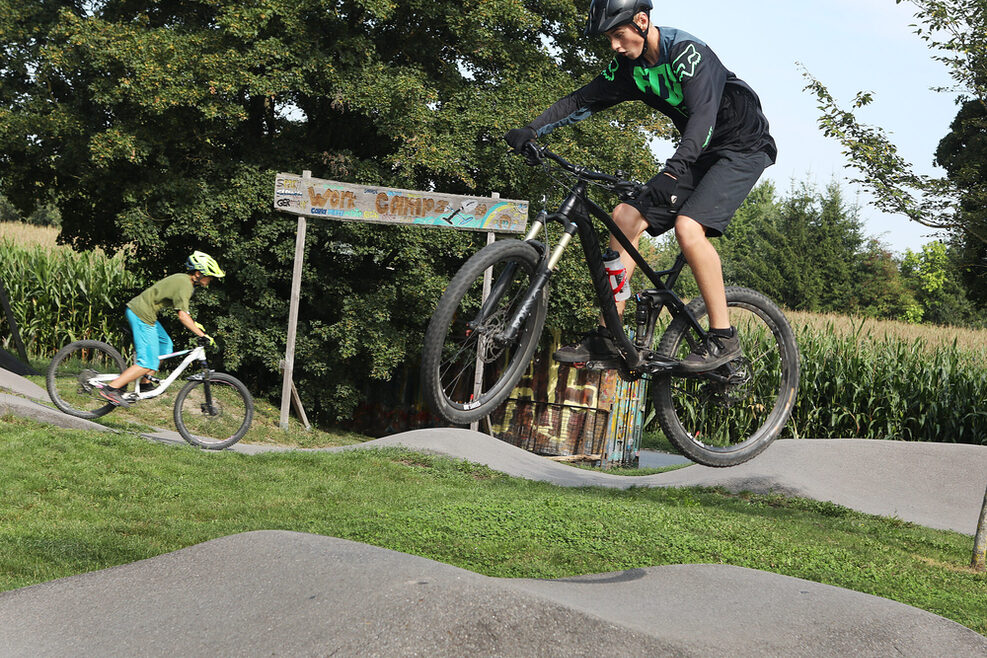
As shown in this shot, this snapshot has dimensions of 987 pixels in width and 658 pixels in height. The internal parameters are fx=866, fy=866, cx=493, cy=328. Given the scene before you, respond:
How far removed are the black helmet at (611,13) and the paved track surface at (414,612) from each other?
114 inches

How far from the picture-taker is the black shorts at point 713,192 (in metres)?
3.79

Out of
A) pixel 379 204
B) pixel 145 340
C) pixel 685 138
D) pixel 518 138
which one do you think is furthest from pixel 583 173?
A: pixel 145 340

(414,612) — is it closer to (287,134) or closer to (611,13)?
(611,13)

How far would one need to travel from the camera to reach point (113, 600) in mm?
5543

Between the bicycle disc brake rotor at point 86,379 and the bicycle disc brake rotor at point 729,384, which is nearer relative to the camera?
the bicycle disc brake rotor at point 729,384

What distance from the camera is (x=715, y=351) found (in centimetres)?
410

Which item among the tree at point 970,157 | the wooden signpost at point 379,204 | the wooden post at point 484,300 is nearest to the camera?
the wooden post at point 484,300

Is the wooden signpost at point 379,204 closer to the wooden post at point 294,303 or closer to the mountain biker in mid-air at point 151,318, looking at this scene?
the wooden post at point 294,303

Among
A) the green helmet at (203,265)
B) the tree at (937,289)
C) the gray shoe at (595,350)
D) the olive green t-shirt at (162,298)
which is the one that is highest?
the tree at (937,289)

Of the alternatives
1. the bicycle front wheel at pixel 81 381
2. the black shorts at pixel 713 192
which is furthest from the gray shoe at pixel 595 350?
the bicycle front wheel at pixel 81 381

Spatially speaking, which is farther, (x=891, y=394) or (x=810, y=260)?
(x=810, y=260)

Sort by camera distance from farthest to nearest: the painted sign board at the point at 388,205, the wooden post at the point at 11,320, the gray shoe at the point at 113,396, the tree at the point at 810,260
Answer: the tree at the point at 810,260 < the wooden post at the point at 11,320 < the gray shoe at the point at 113,396 < the painted sign board at the point at 388,205

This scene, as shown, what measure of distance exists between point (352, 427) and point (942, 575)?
12516 millimetres

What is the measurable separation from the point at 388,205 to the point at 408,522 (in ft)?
13.7
